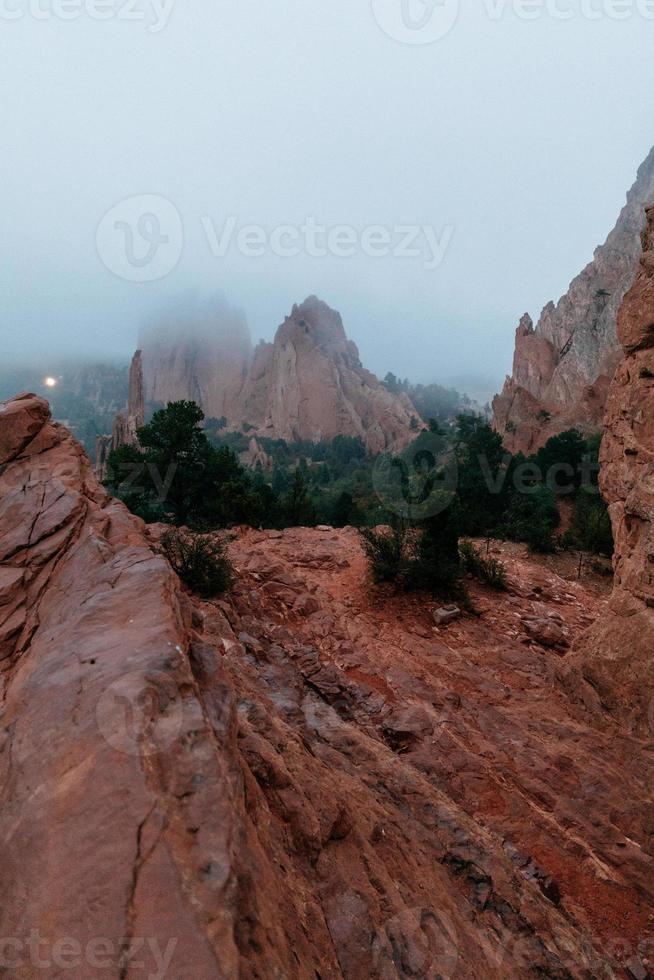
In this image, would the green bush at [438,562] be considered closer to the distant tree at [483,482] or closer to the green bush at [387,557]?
the green bush at [387,557]

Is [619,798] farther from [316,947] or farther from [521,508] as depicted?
[521,508]

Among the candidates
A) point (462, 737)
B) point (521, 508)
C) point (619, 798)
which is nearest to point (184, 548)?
point (462, 737)

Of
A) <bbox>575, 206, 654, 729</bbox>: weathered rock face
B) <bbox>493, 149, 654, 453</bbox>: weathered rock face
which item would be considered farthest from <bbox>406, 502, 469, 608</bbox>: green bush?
<bbox>493, 149, 654, 453</bbox>: weathered rock face

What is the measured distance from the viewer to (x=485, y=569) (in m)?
9.45

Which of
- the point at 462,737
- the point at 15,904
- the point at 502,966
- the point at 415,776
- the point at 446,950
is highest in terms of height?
the point at 15,904

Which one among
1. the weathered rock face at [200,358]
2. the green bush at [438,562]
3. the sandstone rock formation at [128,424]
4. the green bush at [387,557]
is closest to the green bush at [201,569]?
the green bush at [387,557]

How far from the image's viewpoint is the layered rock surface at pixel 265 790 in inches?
68.1

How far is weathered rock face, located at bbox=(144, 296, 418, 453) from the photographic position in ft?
256

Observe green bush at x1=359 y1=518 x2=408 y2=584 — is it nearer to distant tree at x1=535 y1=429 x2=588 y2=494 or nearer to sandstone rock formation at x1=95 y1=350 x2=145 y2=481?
distant tree at x1=535 y1=429 x2=588 y2=494

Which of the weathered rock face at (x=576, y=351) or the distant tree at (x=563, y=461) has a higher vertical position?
the weathered rock face at (x=576, y=351)

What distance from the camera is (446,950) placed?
94.8 inches

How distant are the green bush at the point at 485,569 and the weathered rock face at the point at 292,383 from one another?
56543 mm

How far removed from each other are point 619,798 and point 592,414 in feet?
145

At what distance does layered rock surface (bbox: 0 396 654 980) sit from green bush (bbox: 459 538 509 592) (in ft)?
8.54
